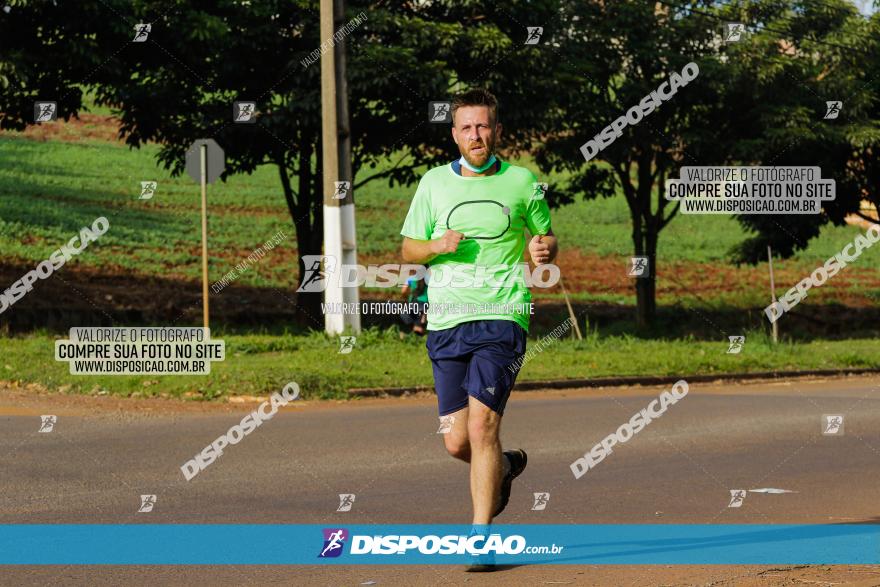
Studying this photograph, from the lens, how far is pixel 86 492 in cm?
902

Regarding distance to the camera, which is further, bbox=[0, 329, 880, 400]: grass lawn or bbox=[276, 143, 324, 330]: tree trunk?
bbox=[276, 143, 324, 330]: tree trunk

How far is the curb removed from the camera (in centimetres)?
1652

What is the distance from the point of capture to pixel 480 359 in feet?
21.0

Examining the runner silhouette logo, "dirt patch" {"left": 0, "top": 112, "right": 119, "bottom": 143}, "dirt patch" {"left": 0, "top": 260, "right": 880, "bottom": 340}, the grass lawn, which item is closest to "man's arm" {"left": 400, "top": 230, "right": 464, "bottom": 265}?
the runner silhouette logo

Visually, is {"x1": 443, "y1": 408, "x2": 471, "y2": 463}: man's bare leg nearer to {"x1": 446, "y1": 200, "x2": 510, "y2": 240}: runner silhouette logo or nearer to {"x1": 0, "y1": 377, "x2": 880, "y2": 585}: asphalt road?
{"x1": 0, "y1": 377, "x2": 880, "y2": 585}: asphalt road

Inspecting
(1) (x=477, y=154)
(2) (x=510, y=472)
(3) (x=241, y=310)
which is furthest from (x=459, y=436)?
(3) (x=241, y=310)

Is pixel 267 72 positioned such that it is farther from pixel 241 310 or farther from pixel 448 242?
pixel 448 242

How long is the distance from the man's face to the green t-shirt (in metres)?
0.11

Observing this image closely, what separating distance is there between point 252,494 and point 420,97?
17405 millimetres

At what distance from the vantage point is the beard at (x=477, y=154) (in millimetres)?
6406

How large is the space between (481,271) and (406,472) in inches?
160

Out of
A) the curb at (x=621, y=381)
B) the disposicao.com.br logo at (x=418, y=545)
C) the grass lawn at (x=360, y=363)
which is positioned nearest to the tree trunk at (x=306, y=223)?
the grass lawn at (x=360, y=363)

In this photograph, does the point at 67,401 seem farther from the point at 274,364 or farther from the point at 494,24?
the point at 494,24

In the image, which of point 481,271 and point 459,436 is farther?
point 459,436
